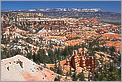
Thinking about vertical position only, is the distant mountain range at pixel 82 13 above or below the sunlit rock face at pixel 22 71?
above

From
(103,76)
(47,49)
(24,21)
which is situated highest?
(24,21)

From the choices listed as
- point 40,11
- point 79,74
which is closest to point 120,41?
point 79,74

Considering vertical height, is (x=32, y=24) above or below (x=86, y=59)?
above

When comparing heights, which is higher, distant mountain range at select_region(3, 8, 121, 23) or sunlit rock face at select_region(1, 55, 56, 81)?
distant mountain range at select_region(3, 8, 121, 23)

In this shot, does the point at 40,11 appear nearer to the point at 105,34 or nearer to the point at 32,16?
the point at 32,16

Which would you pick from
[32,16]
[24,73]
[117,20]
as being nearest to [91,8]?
[117,20]

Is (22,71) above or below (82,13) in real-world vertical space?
below

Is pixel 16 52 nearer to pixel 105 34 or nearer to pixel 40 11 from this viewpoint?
pixel 40 11
